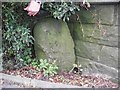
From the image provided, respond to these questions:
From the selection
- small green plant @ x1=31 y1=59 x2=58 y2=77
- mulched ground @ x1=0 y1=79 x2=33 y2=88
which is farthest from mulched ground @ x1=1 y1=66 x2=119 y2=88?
mulched ground @ x1=0 y1=79 x2=33 y2=88

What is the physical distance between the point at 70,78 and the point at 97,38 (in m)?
0.59

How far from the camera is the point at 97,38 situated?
3.58 meters

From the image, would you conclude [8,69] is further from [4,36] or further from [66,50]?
[66,50]

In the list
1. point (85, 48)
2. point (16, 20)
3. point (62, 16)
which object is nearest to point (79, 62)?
point (85, 48)

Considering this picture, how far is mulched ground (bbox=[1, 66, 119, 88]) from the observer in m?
3.43

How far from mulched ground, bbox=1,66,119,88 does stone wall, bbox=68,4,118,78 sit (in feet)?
0.35

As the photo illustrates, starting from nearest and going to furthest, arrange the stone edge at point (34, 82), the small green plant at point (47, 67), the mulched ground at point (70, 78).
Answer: the stone edge at point (34, 82) → the mulched ground at point (70, 78) → the small green plant at point (47, 67)

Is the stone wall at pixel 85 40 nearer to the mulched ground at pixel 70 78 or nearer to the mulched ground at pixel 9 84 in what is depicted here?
the mulched ground at pixel 70 78

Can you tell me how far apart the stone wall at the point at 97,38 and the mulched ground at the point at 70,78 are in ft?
0.35

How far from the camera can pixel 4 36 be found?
11.8 ft

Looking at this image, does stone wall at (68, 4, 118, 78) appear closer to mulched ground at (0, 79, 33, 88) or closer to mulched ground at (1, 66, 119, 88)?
mulched ground at (1, 66, 119, 88)

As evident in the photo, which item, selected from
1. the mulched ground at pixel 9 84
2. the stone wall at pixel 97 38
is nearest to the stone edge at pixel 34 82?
the mulched ground at pixel 9 84

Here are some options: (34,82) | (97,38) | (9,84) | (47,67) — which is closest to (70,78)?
(47,67)

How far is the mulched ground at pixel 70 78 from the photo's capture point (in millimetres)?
3428
